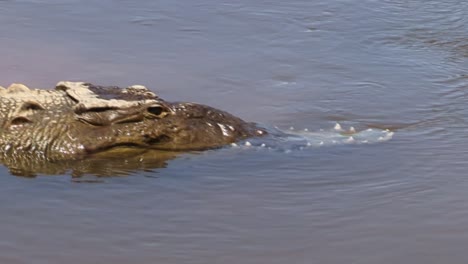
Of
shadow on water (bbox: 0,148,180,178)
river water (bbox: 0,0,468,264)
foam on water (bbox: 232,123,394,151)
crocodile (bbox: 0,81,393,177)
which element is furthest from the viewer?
foam on water (bbox: 232,123,394,151)

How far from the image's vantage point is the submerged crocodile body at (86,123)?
5.73m

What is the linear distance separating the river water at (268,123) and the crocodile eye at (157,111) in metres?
0.33

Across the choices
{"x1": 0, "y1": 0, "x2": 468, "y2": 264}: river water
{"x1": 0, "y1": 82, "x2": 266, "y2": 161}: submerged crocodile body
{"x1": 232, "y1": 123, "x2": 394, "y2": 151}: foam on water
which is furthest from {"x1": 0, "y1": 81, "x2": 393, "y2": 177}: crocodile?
{"x1": 232, "y1": 123, "x2": 394, "y2": 151}: foam on water

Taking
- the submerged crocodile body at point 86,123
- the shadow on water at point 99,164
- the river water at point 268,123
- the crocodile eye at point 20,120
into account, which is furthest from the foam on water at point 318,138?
the crocodile eye at point 20,120

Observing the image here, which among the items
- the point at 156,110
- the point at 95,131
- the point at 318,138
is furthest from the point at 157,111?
the point at 318,138

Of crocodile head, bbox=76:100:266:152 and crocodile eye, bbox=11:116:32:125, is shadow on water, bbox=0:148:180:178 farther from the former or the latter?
crocodile eye, bbox=11:116:32:125

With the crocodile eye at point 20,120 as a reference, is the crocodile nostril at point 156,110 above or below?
above

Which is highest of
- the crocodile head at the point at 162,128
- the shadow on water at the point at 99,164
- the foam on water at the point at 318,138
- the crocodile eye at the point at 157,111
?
the crocodile eye at the point at 157,111

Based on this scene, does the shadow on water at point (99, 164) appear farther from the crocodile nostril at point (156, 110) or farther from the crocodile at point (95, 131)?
the crocodile nostril at point (156, 110)

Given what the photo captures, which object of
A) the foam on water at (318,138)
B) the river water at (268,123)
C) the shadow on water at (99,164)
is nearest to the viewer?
the river water at (268,123)

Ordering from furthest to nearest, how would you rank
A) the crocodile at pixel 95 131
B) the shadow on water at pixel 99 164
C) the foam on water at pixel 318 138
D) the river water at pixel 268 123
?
the foam on water at pixel 318 138 < the crocodile at pixel 95 131 < the shadow on water at pixel 99 164 < the river water at pixel 268 123

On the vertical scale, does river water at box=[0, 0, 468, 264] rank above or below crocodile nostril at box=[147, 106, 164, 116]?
below

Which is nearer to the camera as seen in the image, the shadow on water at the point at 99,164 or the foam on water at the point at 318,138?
the shadow on water at the point at 99,164

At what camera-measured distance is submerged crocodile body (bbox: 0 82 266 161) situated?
573 cm
